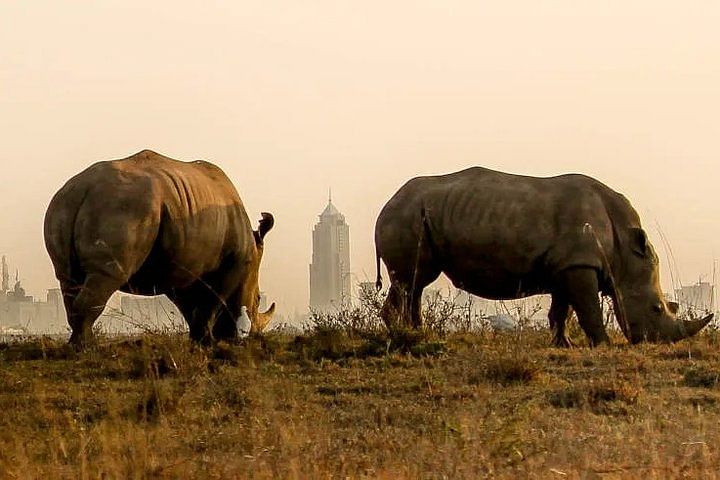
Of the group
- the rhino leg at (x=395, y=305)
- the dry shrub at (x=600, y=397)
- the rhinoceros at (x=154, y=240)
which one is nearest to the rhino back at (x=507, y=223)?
the rhino leg at (x=395, y=305)

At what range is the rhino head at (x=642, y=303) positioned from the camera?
1230 centimetres

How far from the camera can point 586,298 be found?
12156 mm

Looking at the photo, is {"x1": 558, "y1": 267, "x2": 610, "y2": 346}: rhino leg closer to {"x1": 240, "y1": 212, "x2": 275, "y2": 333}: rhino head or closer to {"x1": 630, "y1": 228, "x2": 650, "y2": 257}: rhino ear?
{"x1": 630, "y1": 228, "x2": 650, "y2": 257}: rhino ear

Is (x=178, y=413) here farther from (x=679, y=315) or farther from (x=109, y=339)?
(x=679, y=315)

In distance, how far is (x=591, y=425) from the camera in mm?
7340

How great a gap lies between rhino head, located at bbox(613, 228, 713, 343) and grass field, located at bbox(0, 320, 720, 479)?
2.40 feet

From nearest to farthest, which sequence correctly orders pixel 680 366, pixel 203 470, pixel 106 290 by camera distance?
pixel 203 470, pixel 680 366, pixel 106 290

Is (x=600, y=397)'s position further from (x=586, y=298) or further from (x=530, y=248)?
(x=530, y=248)

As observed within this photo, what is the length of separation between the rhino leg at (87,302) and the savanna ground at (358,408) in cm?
24

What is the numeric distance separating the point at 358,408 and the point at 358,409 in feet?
0.14

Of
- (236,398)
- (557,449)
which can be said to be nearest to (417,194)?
(236,398)

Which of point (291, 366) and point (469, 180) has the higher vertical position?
point (469, 180)

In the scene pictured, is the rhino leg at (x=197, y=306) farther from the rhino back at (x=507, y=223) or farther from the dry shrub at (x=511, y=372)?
the dry shrub at (x=511, y=372)

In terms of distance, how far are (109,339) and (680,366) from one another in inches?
225
